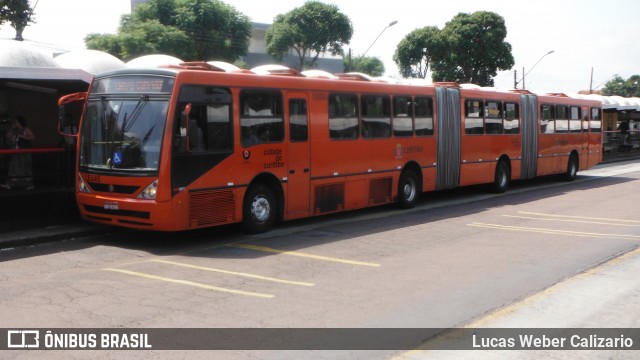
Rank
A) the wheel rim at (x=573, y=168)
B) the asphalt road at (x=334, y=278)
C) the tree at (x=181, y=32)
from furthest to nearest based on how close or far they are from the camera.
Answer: the tree at (x=181, y=32) → the wheel rim at (x=573, y=168) → the asphalt road at (x=334, y=278)

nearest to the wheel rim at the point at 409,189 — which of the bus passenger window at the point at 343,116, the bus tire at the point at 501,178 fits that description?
the bus passenger window at the point at 343,116

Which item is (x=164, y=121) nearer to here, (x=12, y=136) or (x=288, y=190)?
(x=288, y=190)

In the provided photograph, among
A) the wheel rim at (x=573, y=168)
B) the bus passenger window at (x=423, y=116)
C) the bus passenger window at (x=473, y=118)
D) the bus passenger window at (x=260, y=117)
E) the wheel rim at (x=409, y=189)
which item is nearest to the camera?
the bus passenger window at (x=260, y=117)

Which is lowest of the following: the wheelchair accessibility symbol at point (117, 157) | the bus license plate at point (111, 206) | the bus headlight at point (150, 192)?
the bus license plate at point (111, 206)

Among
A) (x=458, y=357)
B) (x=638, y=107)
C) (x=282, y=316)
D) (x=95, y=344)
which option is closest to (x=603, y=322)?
(x=458, y=357)

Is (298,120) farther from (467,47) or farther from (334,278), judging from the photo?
(467,47)

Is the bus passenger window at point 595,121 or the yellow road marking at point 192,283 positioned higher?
the bus passenger window at point 595,121

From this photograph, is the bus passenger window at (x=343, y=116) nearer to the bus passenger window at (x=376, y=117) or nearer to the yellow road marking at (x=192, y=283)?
the bus passenger window at (x=376, y=117)

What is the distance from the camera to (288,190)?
12.3m

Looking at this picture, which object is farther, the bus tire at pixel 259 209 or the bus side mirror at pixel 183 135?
the bus tire at pixel 259 209

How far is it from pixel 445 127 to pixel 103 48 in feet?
142

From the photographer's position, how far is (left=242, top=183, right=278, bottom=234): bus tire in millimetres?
11492

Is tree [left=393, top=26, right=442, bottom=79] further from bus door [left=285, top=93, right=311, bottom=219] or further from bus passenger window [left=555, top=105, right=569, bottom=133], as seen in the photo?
bus door [left=285, top=93, right=311, bottom=219]

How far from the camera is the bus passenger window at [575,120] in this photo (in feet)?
77.7
